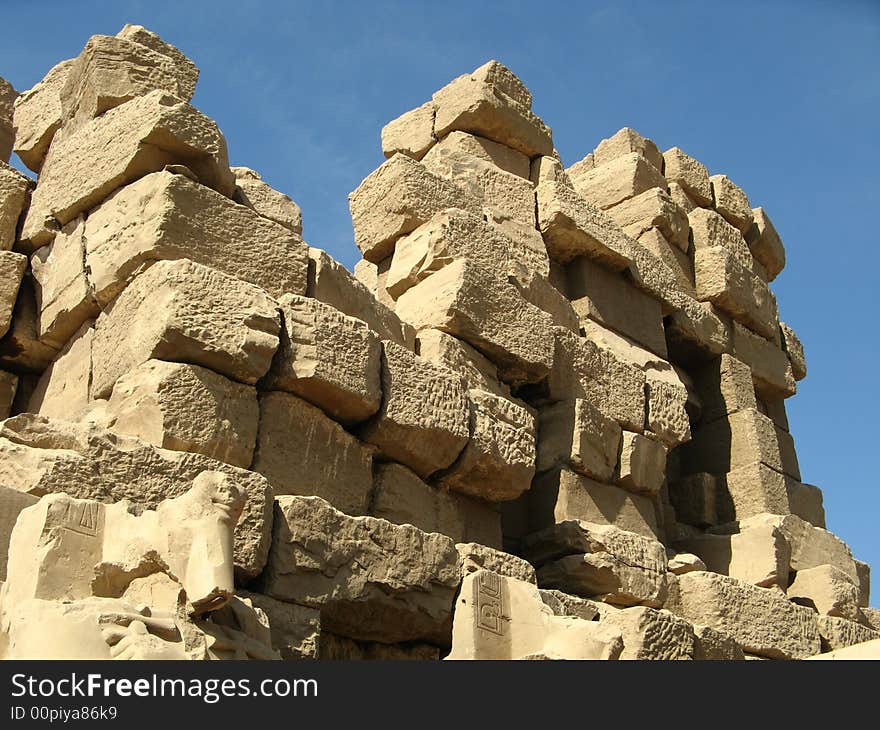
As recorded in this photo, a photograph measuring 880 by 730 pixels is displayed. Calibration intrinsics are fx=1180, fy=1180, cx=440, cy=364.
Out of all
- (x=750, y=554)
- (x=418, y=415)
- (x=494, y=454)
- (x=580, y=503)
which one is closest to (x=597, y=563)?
(x=580, y=503)

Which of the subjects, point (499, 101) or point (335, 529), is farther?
point (499, 101)

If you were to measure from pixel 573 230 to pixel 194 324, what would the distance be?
3769 mm

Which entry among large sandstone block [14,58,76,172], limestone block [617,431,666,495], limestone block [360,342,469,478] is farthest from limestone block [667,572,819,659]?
large sandstone block [14,58,76,172]

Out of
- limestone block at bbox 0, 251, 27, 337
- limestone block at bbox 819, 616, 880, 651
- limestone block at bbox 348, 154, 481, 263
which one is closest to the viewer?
limestone block at bbox 0, 251, 27, 337

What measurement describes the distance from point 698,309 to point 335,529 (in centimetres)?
477

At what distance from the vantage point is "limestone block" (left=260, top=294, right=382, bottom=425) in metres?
5.56

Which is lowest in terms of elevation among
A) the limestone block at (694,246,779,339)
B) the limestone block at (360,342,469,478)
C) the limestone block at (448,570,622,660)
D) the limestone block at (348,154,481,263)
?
the limestone block at (448,570,622,660)

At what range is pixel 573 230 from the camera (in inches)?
328

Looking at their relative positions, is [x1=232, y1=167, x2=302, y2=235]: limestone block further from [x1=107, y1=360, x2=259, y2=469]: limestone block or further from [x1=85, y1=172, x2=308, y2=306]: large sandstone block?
[x1=107, y1=360, x2=259, y2=469]: limestone block

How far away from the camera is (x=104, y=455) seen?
477cm

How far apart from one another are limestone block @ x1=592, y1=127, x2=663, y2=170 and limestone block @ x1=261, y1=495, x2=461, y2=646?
5.24 m

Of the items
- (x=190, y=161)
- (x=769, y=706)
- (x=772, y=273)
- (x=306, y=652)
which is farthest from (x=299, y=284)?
(x=772, y=273)

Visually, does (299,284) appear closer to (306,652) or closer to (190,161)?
(190,161)

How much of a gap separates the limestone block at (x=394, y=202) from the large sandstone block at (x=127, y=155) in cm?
148
